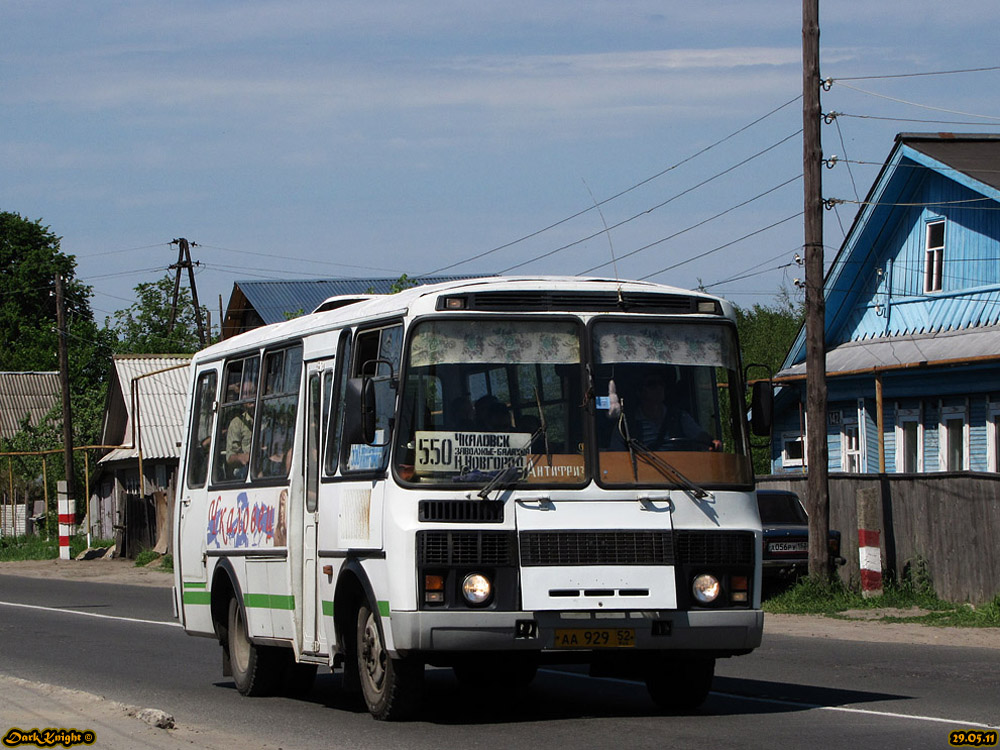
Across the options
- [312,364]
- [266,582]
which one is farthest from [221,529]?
[312,364]

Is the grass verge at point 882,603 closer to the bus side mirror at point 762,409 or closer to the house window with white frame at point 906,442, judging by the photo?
the house window with white frame at point 906,442

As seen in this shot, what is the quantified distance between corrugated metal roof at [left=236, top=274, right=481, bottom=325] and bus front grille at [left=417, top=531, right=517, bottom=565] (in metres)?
51.3

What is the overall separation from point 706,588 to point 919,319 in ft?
68.9

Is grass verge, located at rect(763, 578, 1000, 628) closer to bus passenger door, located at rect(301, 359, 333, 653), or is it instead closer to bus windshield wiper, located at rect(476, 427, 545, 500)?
bus passenger door, located at rect(301, 359, 333, 653)

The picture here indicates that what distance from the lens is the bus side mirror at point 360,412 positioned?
9938 millimetres

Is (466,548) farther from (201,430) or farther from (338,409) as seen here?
(201,430)

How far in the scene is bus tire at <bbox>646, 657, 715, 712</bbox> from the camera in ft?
35.6

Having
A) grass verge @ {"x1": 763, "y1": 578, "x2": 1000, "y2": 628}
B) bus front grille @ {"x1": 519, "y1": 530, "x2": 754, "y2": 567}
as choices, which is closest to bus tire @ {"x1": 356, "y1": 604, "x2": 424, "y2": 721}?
bus front grille @ {"x1": 519, "y1": 530, "x2": 754, "y2": 567}

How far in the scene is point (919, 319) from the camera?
30.0 meters

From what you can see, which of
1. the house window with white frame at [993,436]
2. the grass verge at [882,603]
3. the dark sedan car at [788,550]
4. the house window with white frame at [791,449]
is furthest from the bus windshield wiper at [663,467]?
the house window with white frame at [791,449]

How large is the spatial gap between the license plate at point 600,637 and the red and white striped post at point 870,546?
13488 millimetres

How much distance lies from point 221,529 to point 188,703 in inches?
64.0

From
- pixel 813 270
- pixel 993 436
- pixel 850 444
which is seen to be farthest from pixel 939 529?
pixel 850 444

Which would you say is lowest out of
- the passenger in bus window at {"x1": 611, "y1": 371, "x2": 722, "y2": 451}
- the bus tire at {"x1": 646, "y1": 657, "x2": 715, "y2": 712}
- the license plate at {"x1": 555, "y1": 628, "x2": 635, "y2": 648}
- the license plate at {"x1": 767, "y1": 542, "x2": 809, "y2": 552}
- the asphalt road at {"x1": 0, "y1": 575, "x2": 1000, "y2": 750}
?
the asphalt road at {"x1": 0, "y1": 575, "x2": 1000, "y2": 750}
